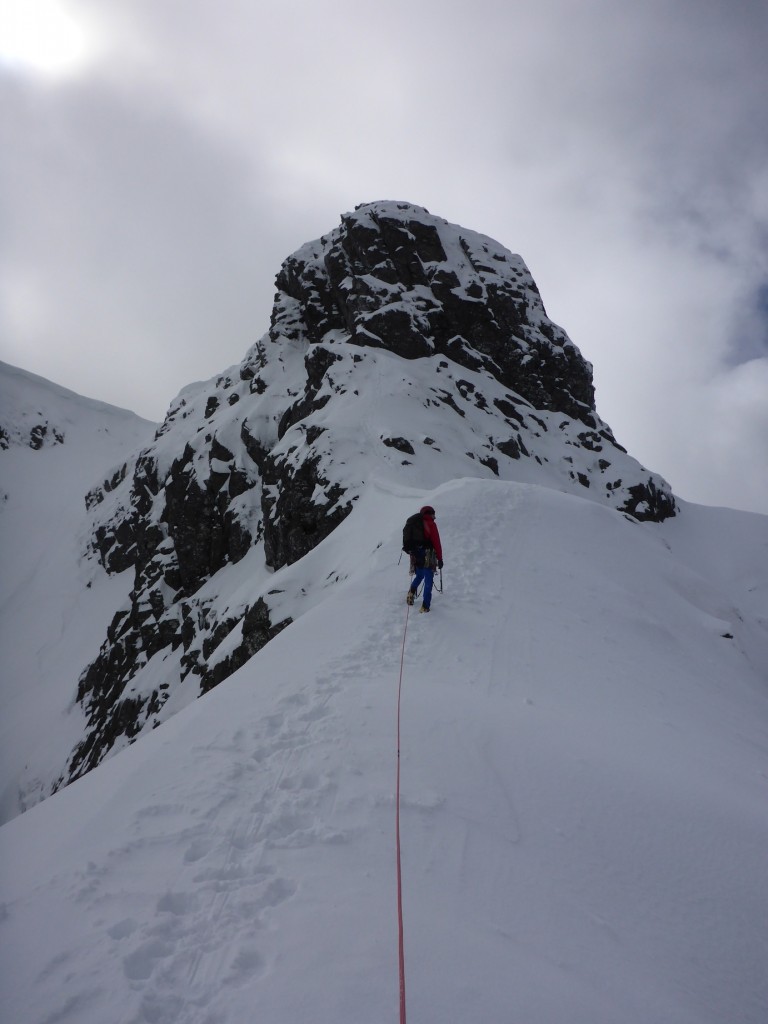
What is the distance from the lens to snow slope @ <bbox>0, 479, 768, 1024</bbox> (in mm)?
2662

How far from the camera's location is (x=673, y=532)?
42.0m

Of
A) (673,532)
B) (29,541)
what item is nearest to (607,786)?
(673,532)

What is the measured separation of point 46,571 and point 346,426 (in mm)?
61773

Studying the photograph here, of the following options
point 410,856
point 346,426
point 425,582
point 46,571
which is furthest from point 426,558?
point 46,571

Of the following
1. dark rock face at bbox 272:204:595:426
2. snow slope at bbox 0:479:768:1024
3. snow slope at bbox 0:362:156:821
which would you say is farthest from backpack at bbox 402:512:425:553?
snow slope at bbox 0:362:156:821

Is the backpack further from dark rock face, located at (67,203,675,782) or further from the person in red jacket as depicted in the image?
dark rock face, located at (67,203,675,782)

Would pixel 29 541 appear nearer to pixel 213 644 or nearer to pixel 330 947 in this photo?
pixel 213 644

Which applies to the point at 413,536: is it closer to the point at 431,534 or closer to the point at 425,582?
the point at 431,534

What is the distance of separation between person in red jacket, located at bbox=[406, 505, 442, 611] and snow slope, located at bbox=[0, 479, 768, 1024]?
4.30ft

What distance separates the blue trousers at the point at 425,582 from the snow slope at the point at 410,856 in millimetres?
1097

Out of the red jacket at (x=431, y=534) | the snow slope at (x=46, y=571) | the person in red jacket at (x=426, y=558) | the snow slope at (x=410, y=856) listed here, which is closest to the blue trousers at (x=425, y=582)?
the person in red jacket at (x=426, y=558)

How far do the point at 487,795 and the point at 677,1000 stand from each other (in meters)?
1.75

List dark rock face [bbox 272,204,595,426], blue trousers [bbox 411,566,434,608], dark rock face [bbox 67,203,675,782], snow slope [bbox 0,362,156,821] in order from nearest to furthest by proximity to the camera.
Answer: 1. blue trousers [bbox 411,566,434,608]
2. dark rock face [bbox 67,203,675,782]
3. snow slope [bbox 0,362,156,821]
4. dark rock face [bbox 272,204,595,426]

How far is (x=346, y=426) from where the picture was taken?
2992cm
